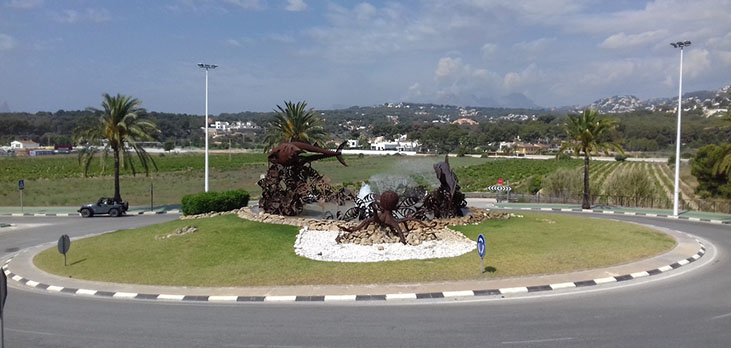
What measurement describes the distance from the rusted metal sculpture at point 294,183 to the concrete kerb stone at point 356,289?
1122 centimetres

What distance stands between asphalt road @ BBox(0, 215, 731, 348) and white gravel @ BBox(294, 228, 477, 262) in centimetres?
512

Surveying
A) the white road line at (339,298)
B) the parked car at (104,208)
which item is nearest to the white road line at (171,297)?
the white road line at (339,298)

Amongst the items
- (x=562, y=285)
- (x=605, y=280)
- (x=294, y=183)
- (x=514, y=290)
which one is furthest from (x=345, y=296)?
(x=294, y=183)

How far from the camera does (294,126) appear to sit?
44438 millimetres

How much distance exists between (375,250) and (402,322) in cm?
776

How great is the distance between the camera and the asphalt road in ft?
36.9

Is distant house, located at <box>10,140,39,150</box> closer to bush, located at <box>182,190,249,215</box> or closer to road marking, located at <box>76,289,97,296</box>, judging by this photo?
bush, located at <box>182,190,249,215</box>

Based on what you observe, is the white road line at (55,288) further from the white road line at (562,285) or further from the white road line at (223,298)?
the white road line at (562,285)

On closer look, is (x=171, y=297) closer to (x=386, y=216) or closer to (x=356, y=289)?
(x=356, y=289)

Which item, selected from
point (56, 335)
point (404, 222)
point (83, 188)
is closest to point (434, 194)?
point (404, 222)

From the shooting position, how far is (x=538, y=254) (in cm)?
1934

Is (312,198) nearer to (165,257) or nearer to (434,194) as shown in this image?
(434,194)

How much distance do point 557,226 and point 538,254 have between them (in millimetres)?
6990

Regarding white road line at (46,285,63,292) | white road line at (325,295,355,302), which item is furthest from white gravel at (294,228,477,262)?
white road line at (46,285,63,292)
